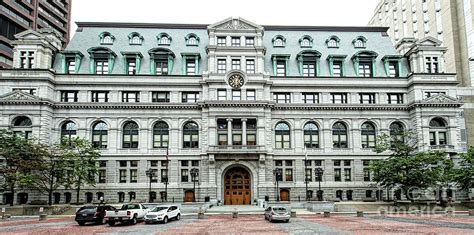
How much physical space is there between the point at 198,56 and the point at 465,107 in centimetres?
4409

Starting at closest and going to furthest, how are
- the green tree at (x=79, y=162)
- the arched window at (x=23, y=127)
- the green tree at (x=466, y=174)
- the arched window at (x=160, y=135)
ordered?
the green tree at (x=466, y=174) → the green tree at (x=79, y=162) → the arched window at (x=23, y=127) → the arched window at (x=160, y=135)

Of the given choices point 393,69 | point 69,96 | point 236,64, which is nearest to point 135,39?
point 69,96

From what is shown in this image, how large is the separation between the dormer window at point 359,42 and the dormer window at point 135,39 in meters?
33.3

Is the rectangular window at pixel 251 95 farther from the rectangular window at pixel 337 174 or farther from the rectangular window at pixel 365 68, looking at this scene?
the rectangular window at pixel 365 68

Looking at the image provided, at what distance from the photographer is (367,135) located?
191 ft

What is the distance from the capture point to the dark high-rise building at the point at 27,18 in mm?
75625

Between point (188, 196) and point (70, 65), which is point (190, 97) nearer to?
point (188, 196)

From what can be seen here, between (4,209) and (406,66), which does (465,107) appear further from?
(4,209)

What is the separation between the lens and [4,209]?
41.7 meters

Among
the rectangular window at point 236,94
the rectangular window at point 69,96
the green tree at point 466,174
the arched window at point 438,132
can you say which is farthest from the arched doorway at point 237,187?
the arched window at point 438,132

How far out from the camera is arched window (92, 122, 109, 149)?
5597 centimetres

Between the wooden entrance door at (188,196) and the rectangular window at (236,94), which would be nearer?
the wooden entrance door at (188,196)

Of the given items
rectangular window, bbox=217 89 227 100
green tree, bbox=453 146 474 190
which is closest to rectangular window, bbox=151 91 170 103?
rectangular window, bbox=217 89 227 100

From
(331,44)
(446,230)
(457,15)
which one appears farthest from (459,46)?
(446,230)
